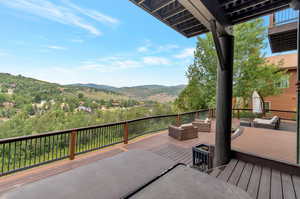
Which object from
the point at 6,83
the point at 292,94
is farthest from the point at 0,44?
the point at 292,94

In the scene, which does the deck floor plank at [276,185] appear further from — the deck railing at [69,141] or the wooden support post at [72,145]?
the wooden support post at [72,145]

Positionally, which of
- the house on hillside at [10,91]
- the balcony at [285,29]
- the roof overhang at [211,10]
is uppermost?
the balcony at [285,29]

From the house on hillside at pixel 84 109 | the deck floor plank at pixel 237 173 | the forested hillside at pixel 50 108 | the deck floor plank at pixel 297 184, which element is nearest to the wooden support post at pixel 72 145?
the deck floor plank at pixel 237 173

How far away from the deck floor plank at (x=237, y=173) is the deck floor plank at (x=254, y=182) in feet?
0.52

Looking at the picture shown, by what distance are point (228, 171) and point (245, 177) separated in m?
0.24

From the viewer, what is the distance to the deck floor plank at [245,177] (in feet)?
6.11

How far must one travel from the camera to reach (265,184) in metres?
1.87

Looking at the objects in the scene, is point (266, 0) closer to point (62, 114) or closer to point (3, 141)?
point (3, 141)

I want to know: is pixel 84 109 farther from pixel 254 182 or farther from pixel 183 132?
pixel 254 182

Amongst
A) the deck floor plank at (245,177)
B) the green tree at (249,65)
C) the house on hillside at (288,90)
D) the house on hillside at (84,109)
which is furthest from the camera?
the house on hillside at (84,109)

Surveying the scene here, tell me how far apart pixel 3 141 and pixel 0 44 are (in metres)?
14.7

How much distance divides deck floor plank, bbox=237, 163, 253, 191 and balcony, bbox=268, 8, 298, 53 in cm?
553

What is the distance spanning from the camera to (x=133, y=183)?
1226 mm

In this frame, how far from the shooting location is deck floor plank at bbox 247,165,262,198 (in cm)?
171
